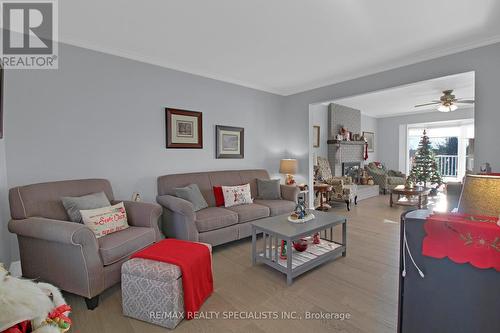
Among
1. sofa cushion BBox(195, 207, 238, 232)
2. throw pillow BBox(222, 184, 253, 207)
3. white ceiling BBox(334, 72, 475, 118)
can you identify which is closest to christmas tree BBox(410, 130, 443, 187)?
white ceiling BBox(334, 72, 475, 118)

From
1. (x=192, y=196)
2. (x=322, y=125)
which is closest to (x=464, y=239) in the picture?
(x=192, y=196)

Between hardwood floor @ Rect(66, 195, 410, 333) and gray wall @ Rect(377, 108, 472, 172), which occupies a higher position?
gray wall @ Rect(377, 108, 472, 172)

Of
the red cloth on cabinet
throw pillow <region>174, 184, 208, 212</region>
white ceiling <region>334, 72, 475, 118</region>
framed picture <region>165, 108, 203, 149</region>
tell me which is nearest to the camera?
the red cloth on cabinet

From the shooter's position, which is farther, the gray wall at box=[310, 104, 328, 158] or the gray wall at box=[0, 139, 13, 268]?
the gray wall at box=[310, 104, 328, 158]

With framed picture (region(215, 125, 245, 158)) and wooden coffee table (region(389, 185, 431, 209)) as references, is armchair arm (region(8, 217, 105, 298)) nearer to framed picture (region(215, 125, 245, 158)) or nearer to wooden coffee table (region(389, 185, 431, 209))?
framed picture (region(215, 125, 245, 158))

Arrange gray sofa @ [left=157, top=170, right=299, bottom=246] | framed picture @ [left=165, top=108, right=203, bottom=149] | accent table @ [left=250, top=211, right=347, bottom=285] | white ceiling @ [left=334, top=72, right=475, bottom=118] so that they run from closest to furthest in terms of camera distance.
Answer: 1. accent table @ [left=250, top=211, right=347, bottom=285]
2. gray sofa @ [left=157, top=170, right=299, bottom=246]
3. framed picture @ [left=165, top=108, right=203, bottom=149]
4. white ceiling @ [left=334, top=72, right=475, bottom=118]

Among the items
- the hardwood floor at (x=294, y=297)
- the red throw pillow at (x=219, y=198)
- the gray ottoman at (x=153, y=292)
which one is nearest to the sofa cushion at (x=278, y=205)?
the red throw pillow at (x=219, y=198)

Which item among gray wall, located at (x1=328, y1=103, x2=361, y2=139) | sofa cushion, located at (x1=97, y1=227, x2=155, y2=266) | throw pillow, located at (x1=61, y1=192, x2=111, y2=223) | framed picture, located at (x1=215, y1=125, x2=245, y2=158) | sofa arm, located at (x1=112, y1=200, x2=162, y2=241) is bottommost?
sofa cushion, located at (x1=97, y1=227, x2=155, y2=266)

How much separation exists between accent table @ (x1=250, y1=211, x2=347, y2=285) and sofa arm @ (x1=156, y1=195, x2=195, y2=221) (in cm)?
75

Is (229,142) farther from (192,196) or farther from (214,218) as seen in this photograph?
(214,218)

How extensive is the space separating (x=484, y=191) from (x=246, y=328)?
1.62m

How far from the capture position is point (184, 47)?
300 centimetres

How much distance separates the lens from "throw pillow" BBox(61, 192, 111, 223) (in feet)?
7.69

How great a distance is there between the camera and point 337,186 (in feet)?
17.6
